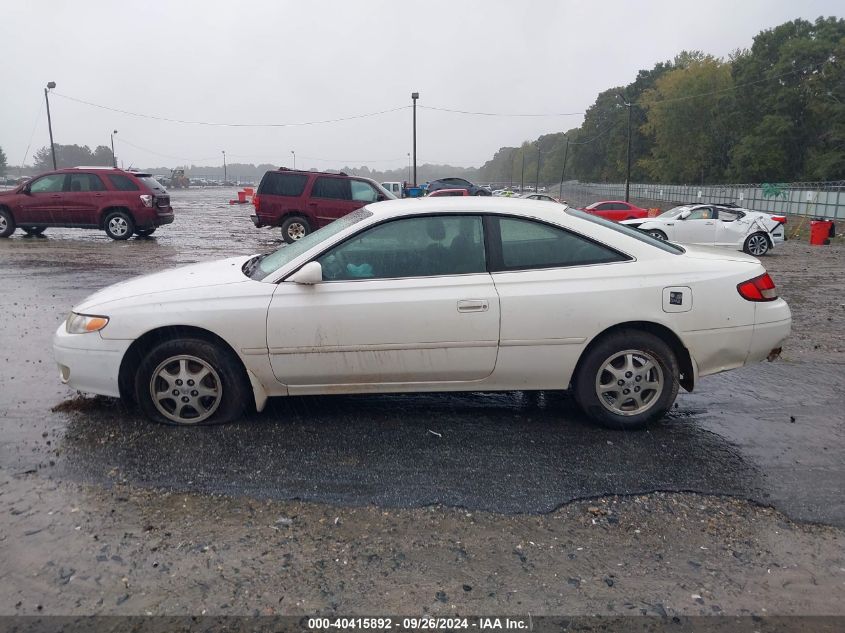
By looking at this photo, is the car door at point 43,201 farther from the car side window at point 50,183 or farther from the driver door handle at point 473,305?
the driver door handle at point 473,305

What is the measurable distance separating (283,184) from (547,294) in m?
13.8

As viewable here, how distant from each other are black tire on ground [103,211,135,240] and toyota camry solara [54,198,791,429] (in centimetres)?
1350

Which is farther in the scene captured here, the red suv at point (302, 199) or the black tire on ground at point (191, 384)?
the red suv at point (302, 199)

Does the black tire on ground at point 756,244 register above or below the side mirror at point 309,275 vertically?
below

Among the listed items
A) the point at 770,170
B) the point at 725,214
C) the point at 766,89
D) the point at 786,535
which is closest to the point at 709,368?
the point at 786,535

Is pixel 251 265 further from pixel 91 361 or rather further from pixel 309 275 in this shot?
pixel 91 361

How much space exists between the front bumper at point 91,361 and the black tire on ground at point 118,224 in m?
13.6

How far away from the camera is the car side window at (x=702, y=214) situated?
1678cm

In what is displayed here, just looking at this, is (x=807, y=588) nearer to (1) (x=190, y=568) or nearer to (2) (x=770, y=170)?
(1) (x=190, y=568)

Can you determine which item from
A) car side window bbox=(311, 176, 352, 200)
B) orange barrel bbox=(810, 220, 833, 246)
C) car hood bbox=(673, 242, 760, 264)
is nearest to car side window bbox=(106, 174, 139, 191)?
car side window bbox=(311, 176, 352, 200)

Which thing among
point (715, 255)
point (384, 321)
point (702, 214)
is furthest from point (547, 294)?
point (702, 214)

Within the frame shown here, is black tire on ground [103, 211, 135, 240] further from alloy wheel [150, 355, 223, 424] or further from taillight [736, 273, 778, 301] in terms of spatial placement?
taillight [736, 273, 778, 301]

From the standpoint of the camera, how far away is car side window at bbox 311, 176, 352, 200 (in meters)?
16.6

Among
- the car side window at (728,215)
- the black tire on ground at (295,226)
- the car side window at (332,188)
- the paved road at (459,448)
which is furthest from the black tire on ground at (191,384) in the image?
the car side window at (728,215)
